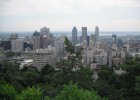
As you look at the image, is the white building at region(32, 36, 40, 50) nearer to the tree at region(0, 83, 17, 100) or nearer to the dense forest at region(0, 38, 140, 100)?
the dense forest at region(0, 38, 140, 100)

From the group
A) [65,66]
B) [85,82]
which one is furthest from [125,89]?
[65,66]

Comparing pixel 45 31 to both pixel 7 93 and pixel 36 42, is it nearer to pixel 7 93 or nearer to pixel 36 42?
pixel 36 42

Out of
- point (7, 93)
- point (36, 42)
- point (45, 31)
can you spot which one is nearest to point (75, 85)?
point (7, 93)

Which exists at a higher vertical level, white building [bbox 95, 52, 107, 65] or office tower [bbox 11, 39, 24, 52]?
office tower [bbox 11, 39, 24, 52]

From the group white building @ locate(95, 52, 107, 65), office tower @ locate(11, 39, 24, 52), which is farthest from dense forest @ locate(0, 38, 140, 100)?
office tower @ locate(11, 39, 24, 52)

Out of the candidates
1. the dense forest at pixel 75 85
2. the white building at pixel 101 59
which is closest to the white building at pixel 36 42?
the white building at pixel 101 59

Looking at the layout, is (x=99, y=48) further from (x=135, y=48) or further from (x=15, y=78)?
(x=15, y=78)
